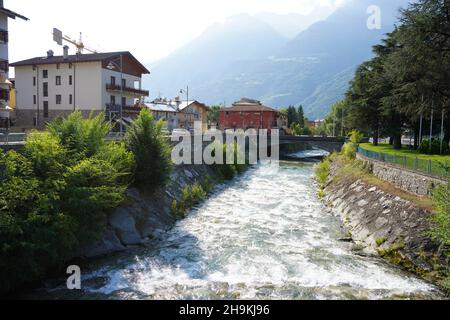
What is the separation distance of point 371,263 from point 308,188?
23823mm

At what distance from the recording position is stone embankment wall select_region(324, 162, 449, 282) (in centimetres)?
1758

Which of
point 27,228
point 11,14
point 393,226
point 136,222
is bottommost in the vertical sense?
point 136,222

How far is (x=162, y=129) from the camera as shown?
2884 centimetres

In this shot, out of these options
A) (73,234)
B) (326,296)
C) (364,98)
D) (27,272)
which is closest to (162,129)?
(73,234)

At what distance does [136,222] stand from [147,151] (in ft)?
17.6

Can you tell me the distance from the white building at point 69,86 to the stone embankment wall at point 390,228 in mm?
44973

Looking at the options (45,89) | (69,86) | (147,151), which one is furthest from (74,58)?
(147,151)

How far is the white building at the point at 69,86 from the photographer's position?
6156 centimetres

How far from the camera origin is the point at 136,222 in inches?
918

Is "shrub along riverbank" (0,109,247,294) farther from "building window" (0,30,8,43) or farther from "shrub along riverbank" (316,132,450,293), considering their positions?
"building window" (0,30,8,43)

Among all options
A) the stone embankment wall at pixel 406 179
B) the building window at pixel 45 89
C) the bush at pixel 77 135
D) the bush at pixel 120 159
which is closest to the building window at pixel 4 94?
the building window at pixel 45 89

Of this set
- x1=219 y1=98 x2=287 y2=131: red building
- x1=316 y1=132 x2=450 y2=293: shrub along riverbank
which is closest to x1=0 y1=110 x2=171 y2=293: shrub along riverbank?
x1=316 y1=132 x2=450 y2=293: shrub along riverbank

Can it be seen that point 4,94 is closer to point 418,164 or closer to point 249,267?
point 249,267
